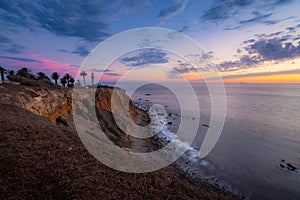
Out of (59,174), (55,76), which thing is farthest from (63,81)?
(59,174)

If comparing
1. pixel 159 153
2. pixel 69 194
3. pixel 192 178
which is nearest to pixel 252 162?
pixel 192 178

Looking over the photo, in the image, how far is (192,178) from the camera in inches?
542

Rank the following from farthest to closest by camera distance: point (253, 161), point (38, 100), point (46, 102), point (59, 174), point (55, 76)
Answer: point (55, 76) < point (253, 161) < point (46, 102) < point (38, 100) < point (59, 174)

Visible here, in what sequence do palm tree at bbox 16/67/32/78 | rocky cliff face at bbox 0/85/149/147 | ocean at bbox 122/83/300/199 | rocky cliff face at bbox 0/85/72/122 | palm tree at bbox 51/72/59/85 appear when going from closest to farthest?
1. ocean at bbox 122/83/300/199
2. rocky cliff face at bbox 0/85/72/122
3. rocky cliff face at bbox 0/85/149/147
4. palm tree at bbox 16/67/32/78
5. palm tree at bbox 51/72/59/85

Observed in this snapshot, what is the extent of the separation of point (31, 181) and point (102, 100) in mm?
28284

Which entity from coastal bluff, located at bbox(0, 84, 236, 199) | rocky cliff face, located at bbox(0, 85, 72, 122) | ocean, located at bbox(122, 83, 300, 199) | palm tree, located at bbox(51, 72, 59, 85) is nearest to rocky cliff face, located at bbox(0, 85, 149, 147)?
rocky cliff face, located at bbox(0, 85, 72, 122)

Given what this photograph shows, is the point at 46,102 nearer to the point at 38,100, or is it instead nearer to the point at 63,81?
the point at 38,100

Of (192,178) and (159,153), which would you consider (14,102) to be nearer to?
(159,153)

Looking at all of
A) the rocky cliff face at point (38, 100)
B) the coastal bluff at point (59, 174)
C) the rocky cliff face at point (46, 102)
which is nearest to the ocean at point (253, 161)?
the coastal bluff at point (59, 174)

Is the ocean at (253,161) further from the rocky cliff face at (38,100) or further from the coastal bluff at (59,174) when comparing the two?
the rocky cliff face at (38,100)

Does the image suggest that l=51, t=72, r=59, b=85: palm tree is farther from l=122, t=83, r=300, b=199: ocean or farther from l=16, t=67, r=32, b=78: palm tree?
l=122, t=83, r=300, b=199: ocean

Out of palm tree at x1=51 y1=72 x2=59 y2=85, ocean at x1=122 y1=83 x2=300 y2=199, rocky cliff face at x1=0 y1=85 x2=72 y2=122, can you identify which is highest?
palm tree at x1=51 y1=72 x2=59 y2=85

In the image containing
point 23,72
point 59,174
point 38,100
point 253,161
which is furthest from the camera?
point 23,72

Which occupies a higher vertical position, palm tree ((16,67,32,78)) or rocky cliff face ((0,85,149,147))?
Result: palm tree ((16,67,32,78))
